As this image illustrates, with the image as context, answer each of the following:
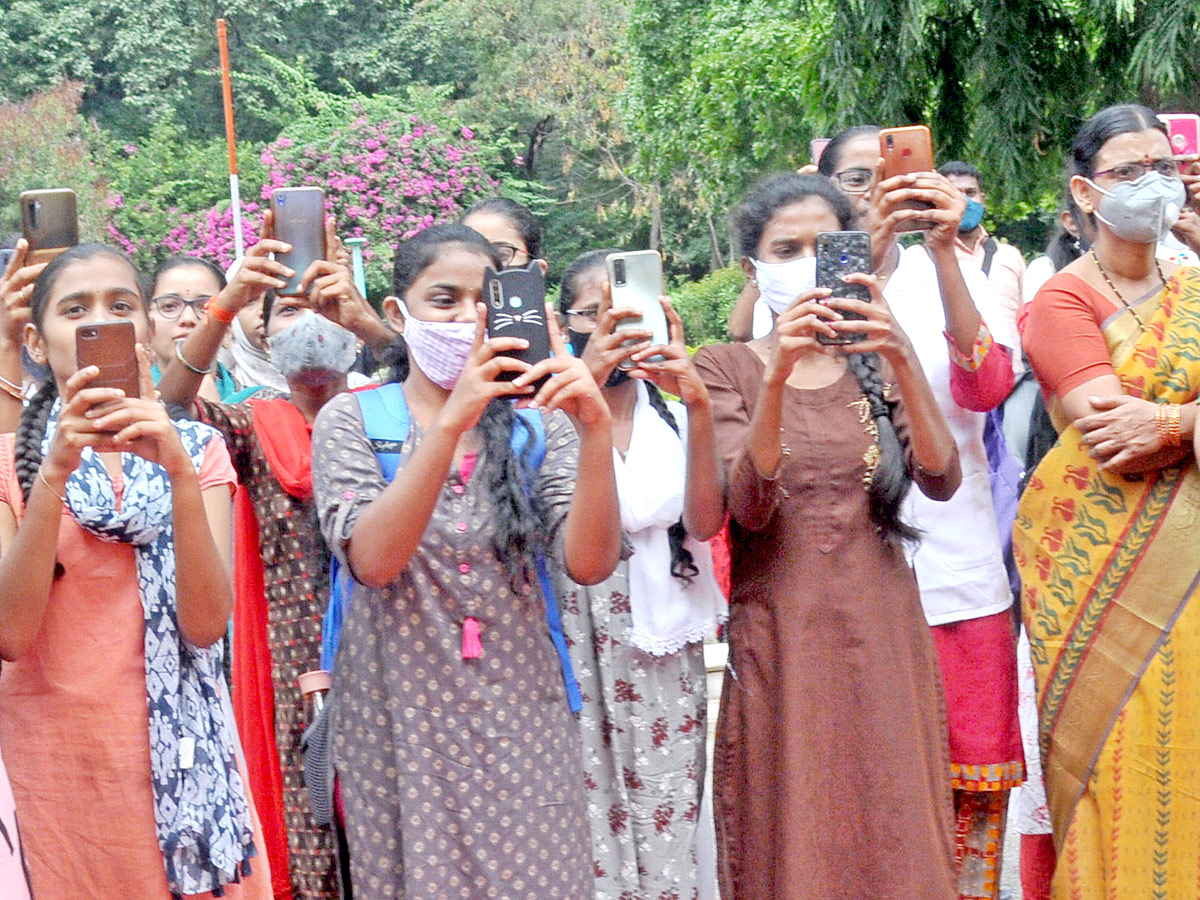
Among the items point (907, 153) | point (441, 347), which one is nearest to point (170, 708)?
point (441, 347)

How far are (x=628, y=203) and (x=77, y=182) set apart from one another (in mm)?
9201

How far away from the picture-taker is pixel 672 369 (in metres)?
3.36

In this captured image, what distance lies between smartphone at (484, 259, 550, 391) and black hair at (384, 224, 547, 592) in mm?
240

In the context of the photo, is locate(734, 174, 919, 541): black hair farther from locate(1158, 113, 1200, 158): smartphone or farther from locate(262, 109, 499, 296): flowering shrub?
locate(262, 109, 499, 296): flowering shrub

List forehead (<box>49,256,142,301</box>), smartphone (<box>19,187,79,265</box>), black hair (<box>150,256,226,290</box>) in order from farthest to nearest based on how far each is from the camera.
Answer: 1. black hair (<box>150,256,226,290</box>)
2. smartphone (<box>19,187,79,265</box>)
3. forehead (<box>49,256,142,301</box>)

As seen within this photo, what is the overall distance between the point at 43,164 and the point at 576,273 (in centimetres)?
1922

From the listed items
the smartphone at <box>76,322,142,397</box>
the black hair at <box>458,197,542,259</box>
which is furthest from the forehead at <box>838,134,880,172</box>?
the smartphone at <box>76,322,142,397</box>

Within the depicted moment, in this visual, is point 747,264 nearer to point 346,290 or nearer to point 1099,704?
point 346,290

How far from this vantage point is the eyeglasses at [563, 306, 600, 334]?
4086 mm

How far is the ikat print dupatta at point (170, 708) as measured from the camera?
3047mm

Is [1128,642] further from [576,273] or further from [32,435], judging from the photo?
[32,435]

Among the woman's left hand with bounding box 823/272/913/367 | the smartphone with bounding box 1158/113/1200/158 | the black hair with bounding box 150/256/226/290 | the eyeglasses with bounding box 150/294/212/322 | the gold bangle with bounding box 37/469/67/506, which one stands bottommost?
the gold bangle with bounding box 37/469/67/506

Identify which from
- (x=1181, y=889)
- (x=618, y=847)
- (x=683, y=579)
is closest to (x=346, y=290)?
(x=683, y=579)

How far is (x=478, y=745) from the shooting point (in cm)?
297
